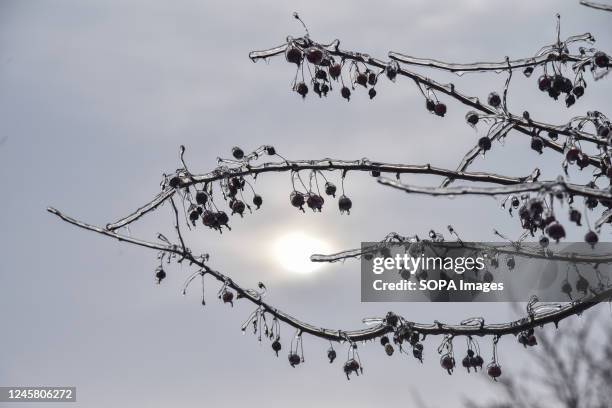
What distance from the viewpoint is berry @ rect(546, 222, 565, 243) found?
3.75m

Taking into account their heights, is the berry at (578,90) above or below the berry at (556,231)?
above

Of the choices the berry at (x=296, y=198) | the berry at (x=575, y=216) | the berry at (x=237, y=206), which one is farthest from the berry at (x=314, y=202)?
the berry at (x=575, y=216)

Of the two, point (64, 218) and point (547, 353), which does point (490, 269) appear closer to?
point (64, 218)

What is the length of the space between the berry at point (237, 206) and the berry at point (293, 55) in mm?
984

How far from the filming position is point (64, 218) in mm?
4996

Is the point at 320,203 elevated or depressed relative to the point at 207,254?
elevated

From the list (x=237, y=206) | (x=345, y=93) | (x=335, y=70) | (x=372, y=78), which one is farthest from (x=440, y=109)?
(x=237, y=206)

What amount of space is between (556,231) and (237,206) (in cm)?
221

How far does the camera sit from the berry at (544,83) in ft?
16.8

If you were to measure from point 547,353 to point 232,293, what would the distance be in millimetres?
11348

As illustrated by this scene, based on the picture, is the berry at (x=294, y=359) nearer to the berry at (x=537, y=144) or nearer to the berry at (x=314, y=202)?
the berry at (x=314, y=202)

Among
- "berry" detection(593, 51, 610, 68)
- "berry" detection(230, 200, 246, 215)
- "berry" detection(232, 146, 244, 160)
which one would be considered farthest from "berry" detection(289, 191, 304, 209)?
"berry" detection(593, 51, 610, 68)

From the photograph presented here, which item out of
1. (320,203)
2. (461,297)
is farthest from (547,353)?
(320,203)

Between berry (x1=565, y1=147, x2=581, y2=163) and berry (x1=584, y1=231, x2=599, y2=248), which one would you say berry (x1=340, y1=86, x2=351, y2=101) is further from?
berry (x1=584, y1=231, x2=599, y2=248)
